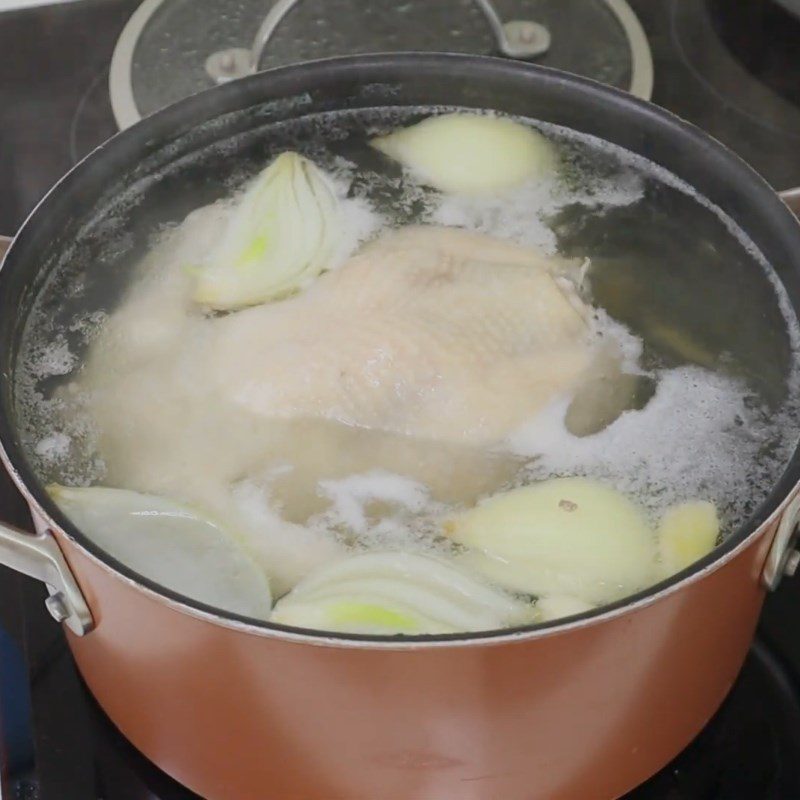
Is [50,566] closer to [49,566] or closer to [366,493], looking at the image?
[49,566]

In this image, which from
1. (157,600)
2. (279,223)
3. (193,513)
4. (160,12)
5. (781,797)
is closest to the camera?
(157,600)

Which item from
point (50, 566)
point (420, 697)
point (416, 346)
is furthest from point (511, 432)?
point (50, 566)

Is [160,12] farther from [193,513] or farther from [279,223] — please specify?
[193,513]

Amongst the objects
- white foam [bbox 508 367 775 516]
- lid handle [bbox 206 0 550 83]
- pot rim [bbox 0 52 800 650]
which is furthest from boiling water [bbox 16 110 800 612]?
lid handle [bbox 206 0 550 83]

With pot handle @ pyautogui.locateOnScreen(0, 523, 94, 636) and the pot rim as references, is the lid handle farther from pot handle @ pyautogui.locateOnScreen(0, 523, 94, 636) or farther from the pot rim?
pot handle @ pyautogui.locateOnScreen(0, 523, 94, 636)

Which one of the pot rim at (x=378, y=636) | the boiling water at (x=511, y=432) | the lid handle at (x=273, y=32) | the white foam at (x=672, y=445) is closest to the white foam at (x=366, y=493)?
the boiling water at (x=511, y=432)

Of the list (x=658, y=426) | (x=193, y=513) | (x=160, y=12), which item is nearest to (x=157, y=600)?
(x=193, y=513)

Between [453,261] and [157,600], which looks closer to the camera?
[157,600]

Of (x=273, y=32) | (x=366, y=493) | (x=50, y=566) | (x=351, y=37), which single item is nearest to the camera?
(x=50, y=566)
